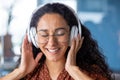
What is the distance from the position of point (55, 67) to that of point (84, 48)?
15 cm

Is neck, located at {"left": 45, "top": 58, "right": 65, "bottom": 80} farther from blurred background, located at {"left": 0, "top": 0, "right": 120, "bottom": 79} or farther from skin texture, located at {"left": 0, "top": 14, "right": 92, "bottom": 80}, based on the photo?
blurred background, located at {"left": 0, "top": 0, "right": 120, "bottom": 79}

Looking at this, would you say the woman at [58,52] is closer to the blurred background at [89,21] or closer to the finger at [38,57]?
the finger at [38,57]

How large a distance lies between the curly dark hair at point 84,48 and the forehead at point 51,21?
12 millimetres

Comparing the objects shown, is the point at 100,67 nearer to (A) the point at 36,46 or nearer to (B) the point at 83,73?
(B) the point at 83,73

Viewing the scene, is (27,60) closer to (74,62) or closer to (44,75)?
(44,75)

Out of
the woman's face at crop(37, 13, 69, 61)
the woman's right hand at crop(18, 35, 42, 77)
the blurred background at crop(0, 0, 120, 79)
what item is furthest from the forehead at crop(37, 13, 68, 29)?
the blurred background at crop(0, 0, 120, 79)

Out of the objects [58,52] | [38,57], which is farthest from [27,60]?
[58,52]

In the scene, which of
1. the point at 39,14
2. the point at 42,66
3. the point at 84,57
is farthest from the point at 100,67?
the point at 39,14

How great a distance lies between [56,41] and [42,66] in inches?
7.0

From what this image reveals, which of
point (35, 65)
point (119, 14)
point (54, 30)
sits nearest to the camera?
point (54, 30)

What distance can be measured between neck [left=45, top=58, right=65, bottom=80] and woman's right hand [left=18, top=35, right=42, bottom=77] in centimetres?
6

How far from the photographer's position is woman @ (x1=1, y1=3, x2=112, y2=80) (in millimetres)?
1241

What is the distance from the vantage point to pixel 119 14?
3.52 metres

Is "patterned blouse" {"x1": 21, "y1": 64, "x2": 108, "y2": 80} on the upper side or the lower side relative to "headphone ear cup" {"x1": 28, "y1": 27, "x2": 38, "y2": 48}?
lower
